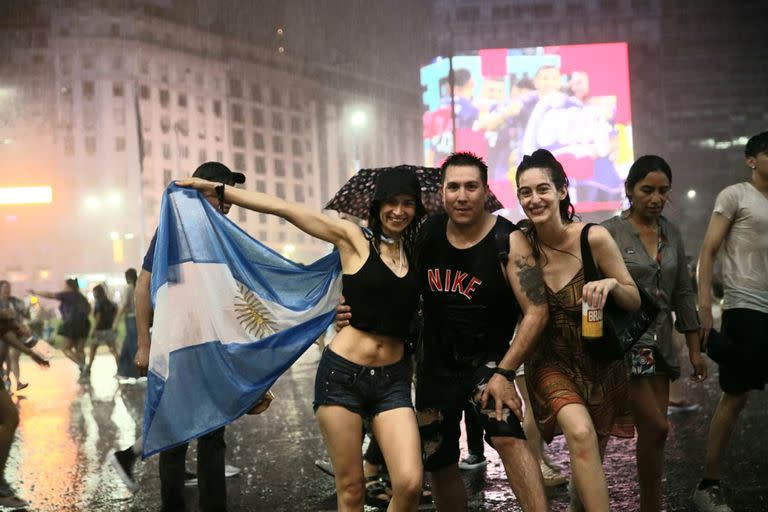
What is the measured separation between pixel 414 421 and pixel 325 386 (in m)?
0.46

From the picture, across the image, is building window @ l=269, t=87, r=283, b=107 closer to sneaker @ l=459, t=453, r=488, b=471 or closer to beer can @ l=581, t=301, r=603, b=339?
sneaker @ l=459, t=453, r=488, b=471

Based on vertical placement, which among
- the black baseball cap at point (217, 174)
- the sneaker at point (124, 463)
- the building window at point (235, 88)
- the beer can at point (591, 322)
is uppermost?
the building window at point (235, 88)

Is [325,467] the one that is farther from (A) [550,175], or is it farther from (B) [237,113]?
(B) [237,113]

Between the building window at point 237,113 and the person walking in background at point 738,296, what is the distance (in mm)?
107169

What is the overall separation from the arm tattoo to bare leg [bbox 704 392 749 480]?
5.94 feet

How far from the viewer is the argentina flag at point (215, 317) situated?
494 centimetres

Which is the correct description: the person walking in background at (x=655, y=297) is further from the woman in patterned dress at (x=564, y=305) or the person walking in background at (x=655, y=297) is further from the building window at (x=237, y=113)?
the building window at (x=237, y=113)

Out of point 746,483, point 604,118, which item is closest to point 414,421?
point 746,483

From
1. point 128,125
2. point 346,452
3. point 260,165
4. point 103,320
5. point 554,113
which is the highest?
point 128,125

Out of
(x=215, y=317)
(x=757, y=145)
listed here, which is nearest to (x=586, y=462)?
(x=215, y=317)

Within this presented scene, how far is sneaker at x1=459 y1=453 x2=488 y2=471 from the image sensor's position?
6.90m

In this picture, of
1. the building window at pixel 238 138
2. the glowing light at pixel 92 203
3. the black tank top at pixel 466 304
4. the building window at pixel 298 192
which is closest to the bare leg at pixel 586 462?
the black tank top at pixel 466 304

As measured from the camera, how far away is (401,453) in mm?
4246

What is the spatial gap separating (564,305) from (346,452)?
126 centimetres
